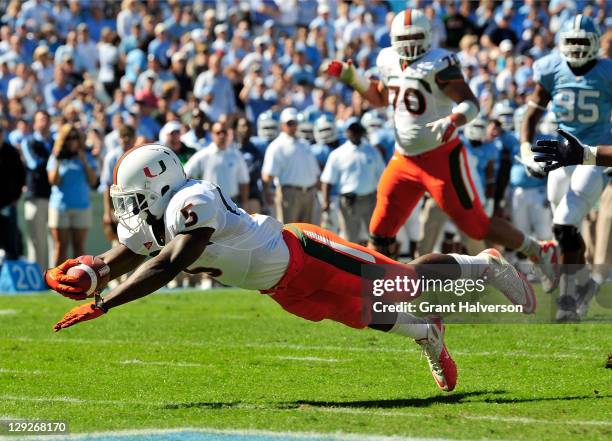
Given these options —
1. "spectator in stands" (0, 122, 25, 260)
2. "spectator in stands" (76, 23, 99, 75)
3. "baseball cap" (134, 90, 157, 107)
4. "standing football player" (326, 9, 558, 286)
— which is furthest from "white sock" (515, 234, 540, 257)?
"spectator in stands" (76, 23, 99, 75)

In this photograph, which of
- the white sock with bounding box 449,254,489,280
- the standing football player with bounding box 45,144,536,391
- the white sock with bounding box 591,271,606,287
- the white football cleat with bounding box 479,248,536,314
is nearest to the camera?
the standing football player with bounding box 45,144,536,391

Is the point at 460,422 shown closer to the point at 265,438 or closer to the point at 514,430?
the point at 514,430

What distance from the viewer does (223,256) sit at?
546 cm

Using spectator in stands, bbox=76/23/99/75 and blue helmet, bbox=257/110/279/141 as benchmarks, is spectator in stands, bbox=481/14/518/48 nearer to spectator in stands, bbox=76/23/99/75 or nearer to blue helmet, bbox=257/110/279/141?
blue helmet, bbox=257/110/279/141

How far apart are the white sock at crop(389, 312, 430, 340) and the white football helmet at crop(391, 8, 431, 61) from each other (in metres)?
2.93

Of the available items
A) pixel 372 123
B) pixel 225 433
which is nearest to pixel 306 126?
pixel 372 123

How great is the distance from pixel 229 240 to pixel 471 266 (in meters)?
1.54

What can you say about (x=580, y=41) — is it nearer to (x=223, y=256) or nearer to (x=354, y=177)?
(x=223, y=256)

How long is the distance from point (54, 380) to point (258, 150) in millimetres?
7660

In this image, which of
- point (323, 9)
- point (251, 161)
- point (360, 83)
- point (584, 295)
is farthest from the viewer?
point (323, 9)

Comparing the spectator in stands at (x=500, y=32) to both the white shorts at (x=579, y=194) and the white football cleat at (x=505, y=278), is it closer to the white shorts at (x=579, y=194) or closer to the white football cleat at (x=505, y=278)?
the white shorts at (x=579, y=194)

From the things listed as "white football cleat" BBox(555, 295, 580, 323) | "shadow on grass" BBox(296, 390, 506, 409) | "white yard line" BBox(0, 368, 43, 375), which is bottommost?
"white football cleat" BBox(555, 295, 580, 323)

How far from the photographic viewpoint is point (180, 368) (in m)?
6.58

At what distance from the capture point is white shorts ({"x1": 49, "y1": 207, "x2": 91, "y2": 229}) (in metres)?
12.3
